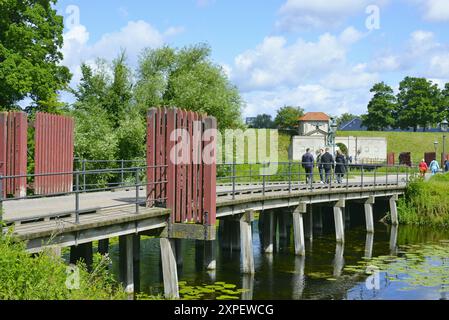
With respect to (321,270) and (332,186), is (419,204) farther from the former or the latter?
(321,270)

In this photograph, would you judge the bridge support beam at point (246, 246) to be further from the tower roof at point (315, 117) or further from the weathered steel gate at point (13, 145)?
the tower roof at point (315, 117)

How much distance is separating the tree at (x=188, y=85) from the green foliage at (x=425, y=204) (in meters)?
11.7

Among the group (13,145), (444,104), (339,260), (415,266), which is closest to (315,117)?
(444,104)

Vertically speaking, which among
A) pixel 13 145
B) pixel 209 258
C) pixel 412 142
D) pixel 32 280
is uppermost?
pixel 412 142

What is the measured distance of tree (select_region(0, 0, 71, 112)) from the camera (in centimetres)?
2852

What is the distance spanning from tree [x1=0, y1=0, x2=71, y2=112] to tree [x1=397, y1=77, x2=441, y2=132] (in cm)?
6692

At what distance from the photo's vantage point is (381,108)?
92312mm

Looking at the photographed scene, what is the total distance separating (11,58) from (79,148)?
508cm

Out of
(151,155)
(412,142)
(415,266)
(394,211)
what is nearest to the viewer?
(151,155)

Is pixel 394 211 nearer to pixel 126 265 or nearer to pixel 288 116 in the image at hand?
pixel 126 265

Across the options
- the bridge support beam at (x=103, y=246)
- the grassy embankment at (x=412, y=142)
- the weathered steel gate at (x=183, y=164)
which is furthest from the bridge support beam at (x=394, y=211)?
the grassy embankment at (x=412, y=142)

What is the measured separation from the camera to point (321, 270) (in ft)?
62.3

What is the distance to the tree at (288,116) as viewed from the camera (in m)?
103

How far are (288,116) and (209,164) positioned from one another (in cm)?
9095
